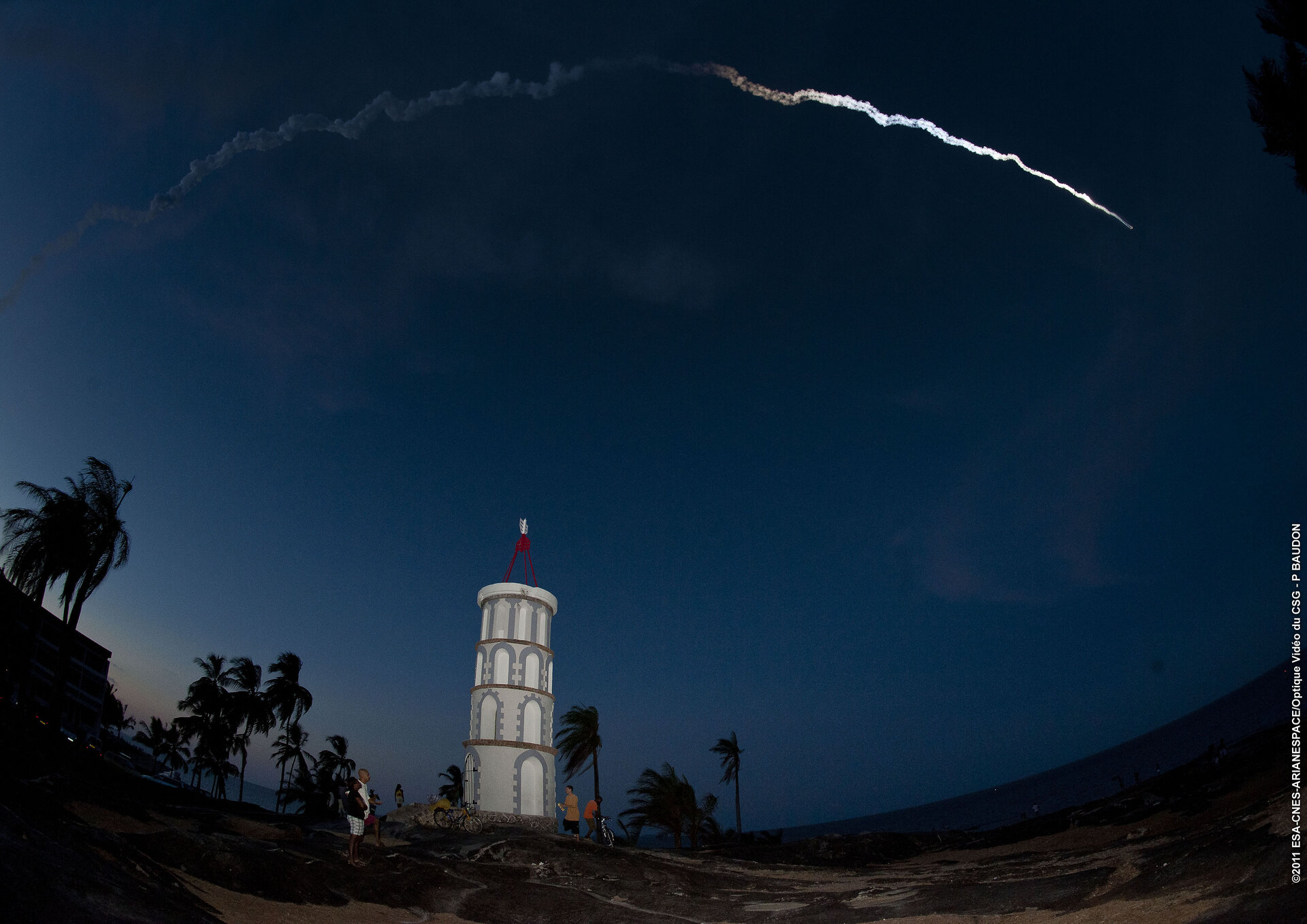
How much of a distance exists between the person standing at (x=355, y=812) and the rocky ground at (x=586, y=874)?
49cm

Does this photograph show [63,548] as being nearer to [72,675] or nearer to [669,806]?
[669,806]

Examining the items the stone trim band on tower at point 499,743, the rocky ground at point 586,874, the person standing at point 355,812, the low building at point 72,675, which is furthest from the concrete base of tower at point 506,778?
the low building at point 72,675

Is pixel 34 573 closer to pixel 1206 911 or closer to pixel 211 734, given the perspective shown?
pixel 211 734

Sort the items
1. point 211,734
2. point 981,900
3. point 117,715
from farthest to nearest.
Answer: point 117,715 < point 211,734 < point 981,900

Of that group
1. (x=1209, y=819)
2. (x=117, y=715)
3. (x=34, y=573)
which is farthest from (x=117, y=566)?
(x=117, y=715)

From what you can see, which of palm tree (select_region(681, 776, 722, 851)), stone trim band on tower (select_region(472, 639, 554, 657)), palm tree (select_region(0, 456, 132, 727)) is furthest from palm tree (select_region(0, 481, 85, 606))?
palm tree (select_region(681, 776, 722, 851))

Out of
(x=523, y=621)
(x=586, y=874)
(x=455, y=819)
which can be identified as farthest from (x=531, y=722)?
(x=586, y=874)

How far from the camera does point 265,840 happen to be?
A: 20344mm

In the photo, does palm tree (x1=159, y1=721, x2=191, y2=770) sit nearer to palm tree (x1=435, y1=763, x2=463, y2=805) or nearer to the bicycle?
palm tree (x1=435, y1=763, x2=463, y2=805)

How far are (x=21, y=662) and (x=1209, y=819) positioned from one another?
59998 millimetres

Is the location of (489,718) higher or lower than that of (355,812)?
higher

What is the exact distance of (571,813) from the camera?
30.2m

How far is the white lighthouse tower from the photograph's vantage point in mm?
36031

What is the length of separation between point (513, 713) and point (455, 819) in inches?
226
